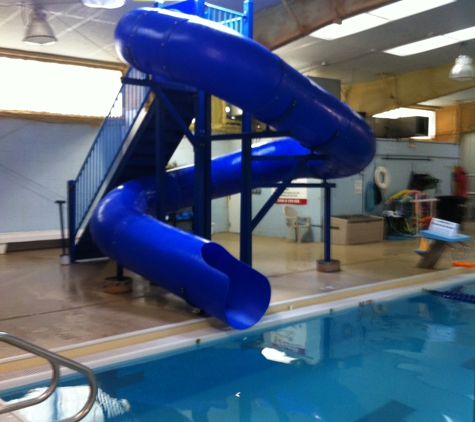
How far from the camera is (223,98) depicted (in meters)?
5.12

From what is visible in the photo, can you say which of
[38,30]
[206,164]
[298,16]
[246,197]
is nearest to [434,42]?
[298,16]

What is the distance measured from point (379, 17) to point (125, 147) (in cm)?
482

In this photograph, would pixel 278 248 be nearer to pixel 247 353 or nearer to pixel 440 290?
pixel 440 290

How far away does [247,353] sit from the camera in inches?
183

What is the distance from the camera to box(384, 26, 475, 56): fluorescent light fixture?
9858 millimetres

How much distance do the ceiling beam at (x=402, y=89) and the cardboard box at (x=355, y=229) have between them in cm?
321

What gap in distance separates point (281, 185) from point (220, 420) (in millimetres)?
3459

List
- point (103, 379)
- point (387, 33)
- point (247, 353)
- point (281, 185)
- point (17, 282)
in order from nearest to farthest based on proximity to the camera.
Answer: point (103, 379)
point (247, 353)
point (281, 185)
point (17, 282)
point (387, 33)

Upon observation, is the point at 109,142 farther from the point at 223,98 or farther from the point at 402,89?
the point at 402,89

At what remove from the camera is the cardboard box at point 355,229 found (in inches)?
429

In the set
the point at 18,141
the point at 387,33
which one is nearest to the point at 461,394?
the point at 387,33

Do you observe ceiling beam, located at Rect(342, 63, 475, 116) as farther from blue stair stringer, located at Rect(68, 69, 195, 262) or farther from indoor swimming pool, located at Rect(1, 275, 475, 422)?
indoor swimming pool, located at Rect(1, 275, 475, 422)

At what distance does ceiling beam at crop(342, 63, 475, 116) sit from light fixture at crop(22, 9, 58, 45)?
320 inches

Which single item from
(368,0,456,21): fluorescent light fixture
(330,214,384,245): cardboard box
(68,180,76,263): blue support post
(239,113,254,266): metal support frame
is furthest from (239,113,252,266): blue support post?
(330,214,384,245): cardboard box
